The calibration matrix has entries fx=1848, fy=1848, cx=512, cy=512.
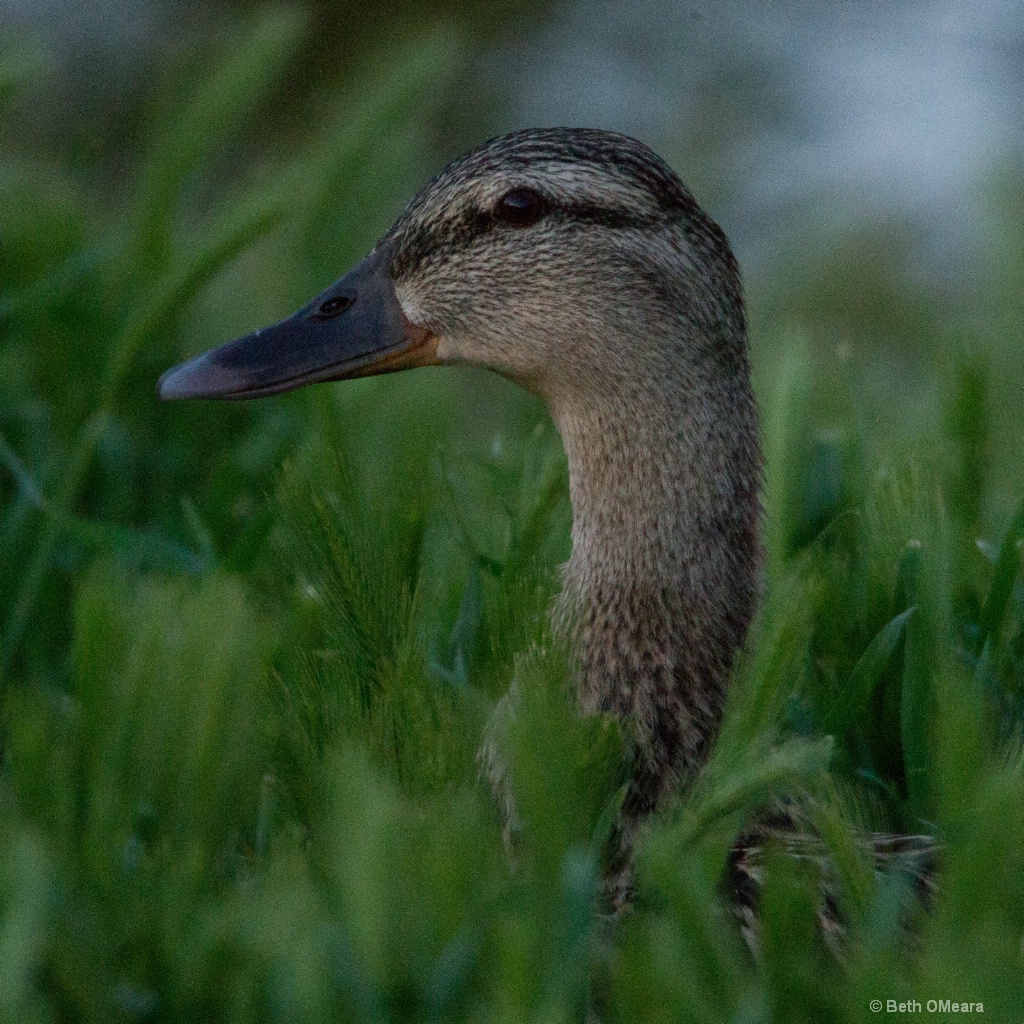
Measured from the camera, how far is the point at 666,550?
2668 mm

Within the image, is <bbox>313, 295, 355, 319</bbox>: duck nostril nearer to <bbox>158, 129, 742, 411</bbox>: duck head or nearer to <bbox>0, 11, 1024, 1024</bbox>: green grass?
<bbox>158, 129, 742, 411</bbox>: duck head

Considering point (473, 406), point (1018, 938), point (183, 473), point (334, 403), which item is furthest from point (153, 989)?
point (473, 406)

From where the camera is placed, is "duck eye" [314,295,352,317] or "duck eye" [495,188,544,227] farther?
"duck eye" [314,295,352,317]

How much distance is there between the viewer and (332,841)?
1.83 meters

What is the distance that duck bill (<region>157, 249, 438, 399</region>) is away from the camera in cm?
295


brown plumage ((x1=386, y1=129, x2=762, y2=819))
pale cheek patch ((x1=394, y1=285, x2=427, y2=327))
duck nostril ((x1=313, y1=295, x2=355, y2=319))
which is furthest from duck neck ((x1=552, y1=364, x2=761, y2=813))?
Answer: duck nostril ((x1=313, y1=295, x2=355, y2=319))

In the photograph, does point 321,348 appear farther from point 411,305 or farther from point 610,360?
point 610,360

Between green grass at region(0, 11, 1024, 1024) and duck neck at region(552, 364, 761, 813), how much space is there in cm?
14

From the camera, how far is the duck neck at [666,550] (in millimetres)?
2609

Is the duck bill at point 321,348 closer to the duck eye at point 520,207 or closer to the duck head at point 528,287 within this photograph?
the duck head at point 528,287

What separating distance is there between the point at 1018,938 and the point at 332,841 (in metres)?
0.71

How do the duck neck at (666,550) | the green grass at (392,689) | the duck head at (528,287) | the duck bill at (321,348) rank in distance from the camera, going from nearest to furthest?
the green grass at (392,689)
the duck neck at (666,550)
the duck head at (528,287)
the duck bill at (321,348)

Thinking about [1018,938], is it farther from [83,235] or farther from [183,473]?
[83,235]

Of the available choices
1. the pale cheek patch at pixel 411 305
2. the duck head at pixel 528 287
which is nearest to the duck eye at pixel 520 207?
the duck head at pixel 528 287
